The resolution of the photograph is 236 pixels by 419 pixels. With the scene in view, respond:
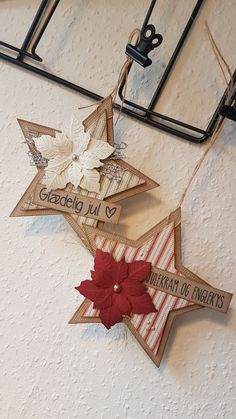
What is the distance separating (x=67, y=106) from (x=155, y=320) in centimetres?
30

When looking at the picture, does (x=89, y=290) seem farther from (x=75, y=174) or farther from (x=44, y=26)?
(x=44, y=26)

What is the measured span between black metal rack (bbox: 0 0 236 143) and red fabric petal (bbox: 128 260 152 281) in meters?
0.17

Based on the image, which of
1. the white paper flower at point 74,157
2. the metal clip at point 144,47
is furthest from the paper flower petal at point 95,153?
the metal clip at point 144,47

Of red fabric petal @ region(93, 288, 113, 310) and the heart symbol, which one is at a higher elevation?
the heart symbol

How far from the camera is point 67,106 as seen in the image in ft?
2.12

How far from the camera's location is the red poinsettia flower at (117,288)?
57 cm

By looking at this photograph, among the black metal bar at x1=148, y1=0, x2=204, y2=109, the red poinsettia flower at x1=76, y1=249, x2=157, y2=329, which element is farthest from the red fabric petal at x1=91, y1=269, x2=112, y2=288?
the black metal bar at x1=148, y1=0, x2=204, y2=109

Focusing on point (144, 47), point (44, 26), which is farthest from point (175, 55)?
point (44, 26)

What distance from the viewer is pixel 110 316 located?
575 millimetres

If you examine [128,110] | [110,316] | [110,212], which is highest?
[128,110]

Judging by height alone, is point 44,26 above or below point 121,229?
above

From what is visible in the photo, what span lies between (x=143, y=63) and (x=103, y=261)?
233mm

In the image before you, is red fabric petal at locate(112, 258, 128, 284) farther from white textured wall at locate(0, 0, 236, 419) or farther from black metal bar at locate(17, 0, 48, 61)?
black metal bar at locate(17, 0, 48, 61)

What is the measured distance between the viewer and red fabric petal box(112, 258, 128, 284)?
1.89 ft
